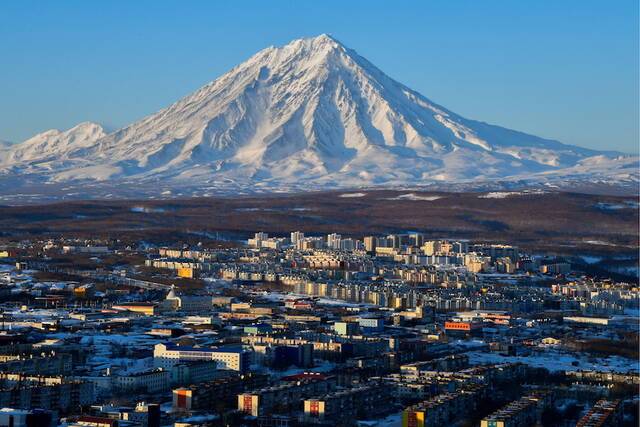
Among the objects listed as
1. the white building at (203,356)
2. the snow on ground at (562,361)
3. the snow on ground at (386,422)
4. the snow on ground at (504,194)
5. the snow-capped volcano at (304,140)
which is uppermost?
the snow-capped volcano at (304,140)

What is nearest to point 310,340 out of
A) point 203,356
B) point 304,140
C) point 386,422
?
point 203,356

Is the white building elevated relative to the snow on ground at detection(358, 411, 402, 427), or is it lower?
elevated

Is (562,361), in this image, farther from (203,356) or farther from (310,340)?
(203,356)

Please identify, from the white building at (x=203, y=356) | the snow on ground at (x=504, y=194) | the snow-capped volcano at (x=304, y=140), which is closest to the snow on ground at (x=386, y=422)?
the white building at (x=203, y=356)

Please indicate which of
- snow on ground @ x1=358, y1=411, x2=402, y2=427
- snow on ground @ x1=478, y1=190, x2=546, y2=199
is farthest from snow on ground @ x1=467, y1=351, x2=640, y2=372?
snow on ground @ x1=478, y1=190, x2=546, y2=199

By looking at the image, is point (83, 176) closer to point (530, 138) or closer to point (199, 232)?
point (530, 138)

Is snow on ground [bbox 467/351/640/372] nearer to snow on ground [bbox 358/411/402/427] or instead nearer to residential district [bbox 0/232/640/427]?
residential district [bbox 0/232/640/427]

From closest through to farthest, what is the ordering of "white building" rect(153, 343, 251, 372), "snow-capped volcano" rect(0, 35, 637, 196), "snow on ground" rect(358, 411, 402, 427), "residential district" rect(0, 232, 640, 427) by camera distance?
"snow on ground" rect(358, 411, 402, 427) → "residential district" rect(0, 232, 640, 427) → "white building" rect(153, 343, 251, 372) → "snow-capped volcano" rect(0, 35, 637, 196)

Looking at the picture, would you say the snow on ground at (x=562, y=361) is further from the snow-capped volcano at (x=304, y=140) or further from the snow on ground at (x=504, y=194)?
the snow-capped volcano at (x=304, y=140)
